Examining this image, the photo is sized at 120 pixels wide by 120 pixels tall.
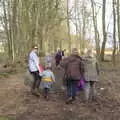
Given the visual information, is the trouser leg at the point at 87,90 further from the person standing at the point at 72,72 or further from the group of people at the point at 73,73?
the person standing at the point at 72,72

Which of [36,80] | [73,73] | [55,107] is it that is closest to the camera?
[55,107]

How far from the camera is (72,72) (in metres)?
12.1

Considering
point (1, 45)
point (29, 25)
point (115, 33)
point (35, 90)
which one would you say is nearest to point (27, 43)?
point (29, 25)

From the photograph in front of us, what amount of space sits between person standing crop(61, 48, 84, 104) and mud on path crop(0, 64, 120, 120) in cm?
36

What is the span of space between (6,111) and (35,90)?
2.31m

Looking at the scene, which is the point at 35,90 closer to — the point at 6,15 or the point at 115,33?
the point at 115,33

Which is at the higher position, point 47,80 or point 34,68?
point 34,68

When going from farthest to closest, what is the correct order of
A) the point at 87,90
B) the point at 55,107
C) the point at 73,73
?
the point at 87,90 < the point at 73,73 < the point at 55,107

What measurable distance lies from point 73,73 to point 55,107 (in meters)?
1.37

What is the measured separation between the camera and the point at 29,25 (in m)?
33.1

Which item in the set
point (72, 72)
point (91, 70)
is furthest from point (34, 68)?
point (91, 70)

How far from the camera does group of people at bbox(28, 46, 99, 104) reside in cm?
1211

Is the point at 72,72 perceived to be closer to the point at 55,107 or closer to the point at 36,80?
the point at 55,107

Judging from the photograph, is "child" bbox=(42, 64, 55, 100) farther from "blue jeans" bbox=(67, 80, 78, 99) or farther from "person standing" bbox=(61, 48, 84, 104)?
"blue jeans" bbox=(67, 80, 78, 99)
